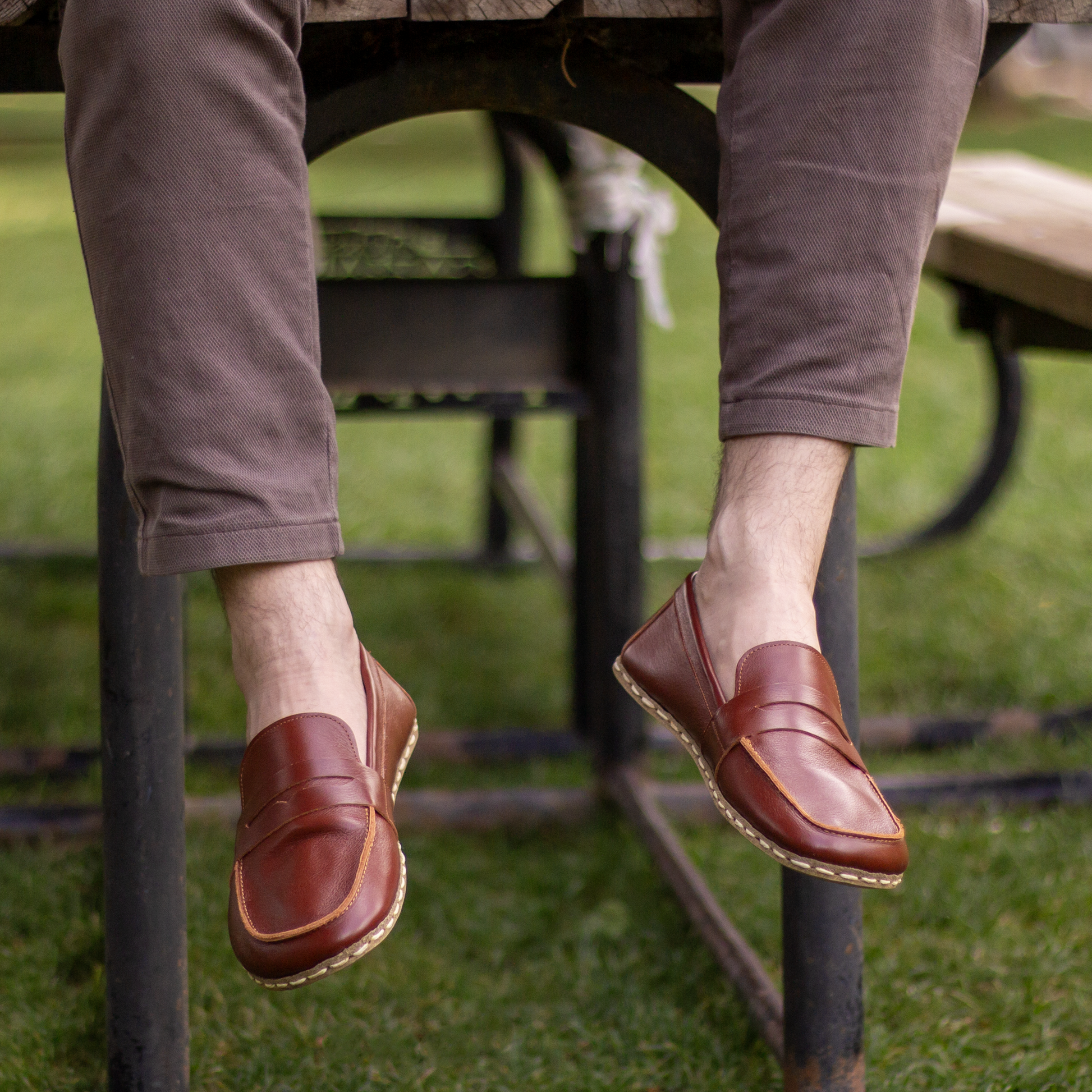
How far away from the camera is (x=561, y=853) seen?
5.06ft

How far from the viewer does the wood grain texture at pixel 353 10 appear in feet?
2.81

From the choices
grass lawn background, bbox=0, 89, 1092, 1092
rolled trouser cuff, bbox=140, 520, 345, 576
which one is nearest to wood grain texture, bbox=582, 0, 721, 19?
rolled trouser cuff, bbox=140, 520, 345, 576

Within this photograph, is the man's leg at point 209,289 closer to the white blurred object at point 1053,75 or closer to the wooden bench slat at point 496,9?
the wooden bench slat at point 496,9

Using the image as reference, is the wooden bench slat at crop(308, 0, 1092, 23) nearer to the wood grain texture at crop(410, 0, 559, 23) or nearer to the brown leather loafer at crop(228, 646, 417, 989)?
the wood grain texture at crop(410, 0, 559, 23)

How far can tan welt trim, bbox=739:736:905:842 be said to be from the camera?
787 millimetres

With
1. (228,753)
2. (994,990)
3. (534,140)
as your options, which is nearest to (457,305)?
(534,140)

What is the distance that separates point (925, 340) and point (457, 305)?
3.29 metres

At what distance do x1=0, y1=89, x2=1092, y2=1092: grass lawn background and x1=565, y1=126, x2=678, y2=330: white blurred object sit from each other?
331 millimetres

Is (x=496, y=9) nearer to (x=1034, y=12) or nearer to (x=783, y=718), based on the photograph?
(x=1034, y=12)

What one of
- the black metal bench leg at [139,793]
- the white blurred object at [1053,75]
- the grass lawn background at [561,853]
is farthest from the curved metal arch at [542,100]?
the white blurred object at [1053,75]

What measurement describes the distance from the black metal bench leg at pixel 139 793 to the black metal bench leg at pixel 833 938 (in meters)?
0.48

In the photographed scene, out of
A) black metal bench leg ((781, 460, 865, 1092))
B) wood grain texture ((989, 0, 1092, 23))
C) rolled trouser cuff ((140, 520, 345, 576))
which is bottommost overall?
black metal bench leg ((781, 460, 865, 1092))

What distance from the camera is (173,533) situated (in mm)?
800

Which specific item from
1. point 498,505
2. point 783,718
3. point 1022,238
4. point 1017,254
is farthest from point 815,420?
point 498,505
